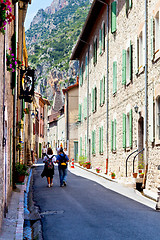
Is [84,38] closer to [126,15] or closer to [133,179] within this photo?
[126,15]

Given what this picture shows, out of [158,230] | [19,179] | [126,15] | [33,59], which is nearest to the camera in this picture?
[158,230]

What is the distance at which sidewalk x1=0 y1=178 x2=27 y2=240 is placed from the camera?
6.91m

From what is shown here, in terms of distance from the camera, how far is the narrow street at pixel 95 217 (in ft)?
23.9

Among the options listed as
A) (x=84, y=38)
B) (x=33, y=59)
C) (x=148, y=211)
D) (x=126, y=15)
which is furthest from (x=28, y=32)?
(x=148, y=211)

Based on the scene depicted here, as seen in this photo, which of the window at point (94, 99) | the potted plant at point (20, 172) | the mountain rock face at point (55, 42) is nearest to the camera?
the potted plant at point (20, 172)

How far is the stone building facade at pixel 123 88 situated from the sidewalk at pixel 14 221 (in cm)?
498

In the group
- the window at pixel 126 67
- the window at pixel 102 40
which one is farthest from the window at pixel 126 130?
the window at pixel 102 40

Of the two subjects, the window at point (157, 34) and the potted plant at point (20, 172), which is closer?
the window at point (157, 34)

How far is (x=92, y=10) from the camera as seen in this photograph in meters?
26.9

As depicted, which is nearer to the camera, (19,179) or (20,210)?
(20,210)

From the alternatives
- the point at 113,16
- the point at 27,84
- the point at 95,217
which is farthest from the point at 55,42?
the point at 95,217

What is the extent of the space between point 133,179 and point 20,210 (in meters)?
7.39

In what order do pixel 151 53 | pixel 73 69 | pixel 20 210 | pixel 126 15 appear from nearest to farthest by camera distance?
1. pixel 20 210
2. pixel 151 53
3. pixel 126 15
4. pixel 73 69

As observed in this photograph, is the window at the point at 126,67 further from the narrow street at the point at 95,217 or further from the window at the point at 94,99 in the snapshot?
the window at the point at 94,99
